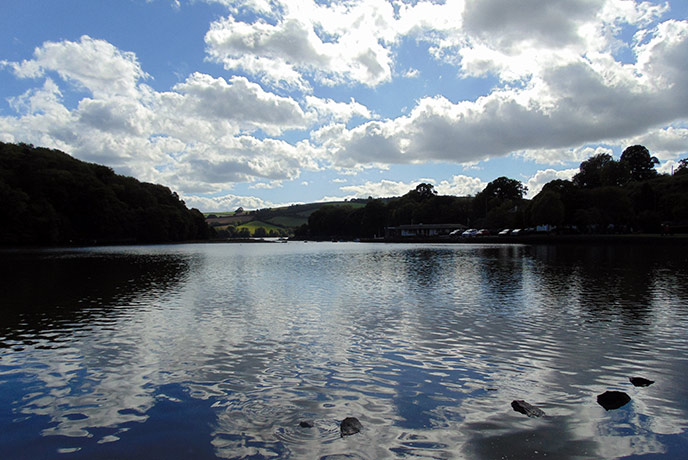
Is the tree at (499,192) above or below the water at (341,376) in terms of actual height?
above

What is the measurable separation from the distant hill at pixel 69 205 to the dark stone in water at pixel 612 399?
106m

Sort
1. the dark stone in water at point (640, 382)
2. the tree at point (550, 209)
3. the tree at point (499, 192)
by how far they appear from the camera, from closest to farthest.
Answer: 1. the dark stone in water at point (640, 382)
2. the tree at point (550, 209)
3. the tree at point (499, 192)

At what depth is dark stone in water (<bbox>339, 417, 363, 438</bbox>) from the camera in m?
7.58

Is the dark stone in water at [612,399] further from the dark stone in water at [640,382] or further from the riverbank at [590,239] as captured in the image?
the riverbank at [590,239]

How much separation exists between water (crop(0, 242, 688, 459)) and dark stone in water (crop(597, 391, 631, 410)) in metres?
0.13

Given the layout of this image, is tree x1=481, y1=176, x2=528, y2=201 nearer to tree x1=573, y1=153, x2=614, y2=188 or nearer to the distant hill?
tree x1=573, y1=153, x2=614, y2=188

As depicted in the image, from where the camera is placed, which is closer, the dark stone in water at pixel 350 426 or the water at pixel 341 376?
the water at pixel 341 376

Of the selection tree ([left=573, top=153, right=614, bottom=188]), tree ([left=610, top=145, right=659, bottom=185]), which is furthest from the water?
tree ([left=610, top=145, right=659, bottom=185])

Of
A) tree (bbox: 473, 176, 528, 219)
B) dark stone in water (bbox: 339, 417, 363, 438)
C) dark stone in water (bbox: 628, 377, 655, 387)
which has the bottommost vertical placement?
dark stone in water (bbox: 628, 377, 655, 387)

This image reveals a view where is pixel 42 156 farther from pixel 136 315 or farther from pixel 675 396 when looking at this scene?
pixel 675 396

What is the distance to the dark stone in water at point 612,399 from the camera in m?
8.59

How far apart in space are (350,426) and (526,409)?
324cm

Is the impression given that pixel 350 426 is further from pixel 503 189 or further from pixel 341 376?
pixel 503 189

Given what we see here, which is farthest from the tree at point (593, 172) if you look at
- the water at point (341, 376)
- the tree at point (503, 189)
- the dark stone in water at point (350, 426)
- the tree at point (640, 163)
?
the dark stone in water at point (350, 426)
